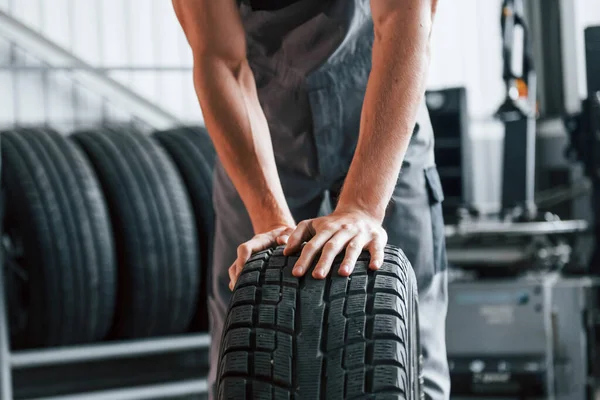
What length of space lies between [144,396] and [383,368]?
6.46 ft

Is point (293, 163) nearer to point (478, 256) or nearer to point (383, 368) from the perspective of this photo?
point (383, 368)

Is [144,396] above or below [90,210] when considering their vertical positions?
below

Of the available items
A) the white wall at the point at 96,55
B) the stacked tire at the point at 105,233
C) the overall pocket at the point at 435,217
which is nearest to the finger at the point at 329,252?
the overall pocket at the point at 435,217

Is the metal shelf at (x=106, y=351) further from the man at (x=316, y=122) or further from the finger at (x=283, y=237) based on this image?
the finger at (x=283, y=237)

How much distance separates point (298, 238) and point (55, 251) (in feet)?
5.74

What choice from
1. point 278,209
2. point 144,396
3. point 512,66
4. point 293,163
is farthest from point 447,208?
point 278,209

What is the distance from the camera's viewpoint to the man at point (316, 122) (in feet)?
4.06

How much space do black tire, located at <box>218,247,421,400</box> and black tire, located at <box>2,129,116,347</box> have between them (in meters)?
1.74

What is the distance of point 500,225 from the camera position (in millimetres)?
3676

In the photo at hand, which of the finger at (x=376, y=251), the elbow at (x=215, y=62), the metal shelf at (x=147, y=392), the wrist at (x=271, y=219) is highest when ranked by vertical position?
the elbow at (x=215, y=62)

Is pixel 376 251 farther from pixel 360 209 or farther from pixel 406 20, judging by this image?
pixel 406 20

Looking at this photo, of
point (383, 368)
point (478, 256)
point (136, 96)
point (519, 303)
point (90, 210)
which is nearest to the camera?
point (383, 368)

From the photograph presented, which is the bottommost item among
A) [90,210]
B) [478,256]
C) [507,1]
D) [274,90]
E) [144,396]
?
[144,396]

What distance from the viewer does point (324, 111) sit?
1535 mm
